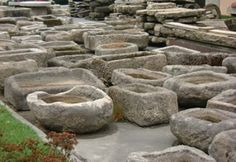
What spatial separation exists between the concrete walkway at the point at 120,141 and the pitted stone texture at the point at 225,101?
0.67 metres

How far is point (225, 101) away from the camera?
6.33 meters

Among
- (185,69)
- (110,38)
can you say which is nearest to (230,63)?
(185,69)

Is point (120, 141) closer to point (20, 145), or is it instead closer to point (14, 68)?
point (20, 145)

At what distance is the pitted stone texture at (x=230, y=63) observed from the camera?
27.8ft

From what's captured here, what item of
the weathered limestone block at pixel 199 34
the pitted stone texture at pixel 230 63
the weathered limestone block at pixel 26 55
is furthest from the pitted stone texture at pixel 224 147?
the weathered limestone block at pixel 199 34

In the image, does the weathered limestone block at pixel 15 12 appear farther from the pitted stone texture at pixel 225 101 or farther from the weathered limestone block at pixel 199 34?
the pitted stone texture at pixel 225 101

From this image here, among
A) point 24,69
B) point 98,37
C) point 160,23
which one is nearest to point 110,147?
point 24,69

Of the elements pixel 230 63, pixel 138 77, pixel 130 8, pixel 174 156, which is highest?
pixel 130 8

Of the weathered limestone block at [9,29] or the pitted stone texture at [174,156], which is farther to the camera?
the weathered limestone block at [9,29]

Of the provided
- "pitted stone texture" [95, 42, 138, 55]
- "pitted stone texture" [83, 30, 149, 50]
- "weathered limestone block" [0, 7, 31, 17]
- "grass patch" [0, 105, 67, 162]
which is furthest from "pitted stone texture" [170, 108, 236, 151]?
"weathered limestone block" [0, 7, 31, 17]

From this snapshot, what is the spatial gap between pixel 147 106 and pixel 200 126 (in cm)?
119

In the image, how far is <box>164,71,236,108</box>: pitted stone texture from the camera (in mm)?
6863

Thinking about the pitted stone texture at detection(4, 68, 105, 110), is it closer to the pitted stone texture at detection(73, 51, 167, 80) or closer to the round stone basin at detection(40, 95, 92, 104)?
the round stone basin at detection(40, 95, 92, 104)

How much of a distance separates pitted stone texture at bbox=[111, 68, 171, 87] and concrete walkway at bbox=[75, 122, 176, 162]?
3.62 ft
